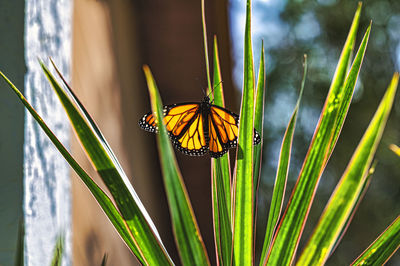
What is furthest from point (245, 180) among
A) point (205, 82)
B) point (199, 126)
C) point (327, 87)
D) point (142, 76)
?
point (327, 87)

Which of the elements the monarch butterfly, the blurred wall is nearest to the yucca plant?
the monarch butterfly

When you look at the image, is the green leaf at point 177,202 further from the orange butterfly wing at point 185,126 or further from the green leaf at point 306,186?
the orange butterfly wing at point 185,126

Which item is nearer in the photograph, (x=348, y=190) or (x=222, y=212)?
(x=348, y=190)

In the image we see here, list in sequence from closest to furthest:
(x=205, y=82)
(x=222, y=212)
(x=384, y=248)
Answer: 1. (x=384, y=248)
2. (x=222, y=212)
3. (x=205, y=82)

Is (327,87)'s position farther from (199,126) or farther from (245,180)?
(245,180)

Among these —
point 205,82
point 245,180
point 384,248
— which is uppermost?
point 205,82

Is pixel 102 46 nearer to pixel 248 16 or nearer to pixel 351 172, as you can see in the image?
pixel 248 16

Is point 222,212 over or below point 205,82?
below
